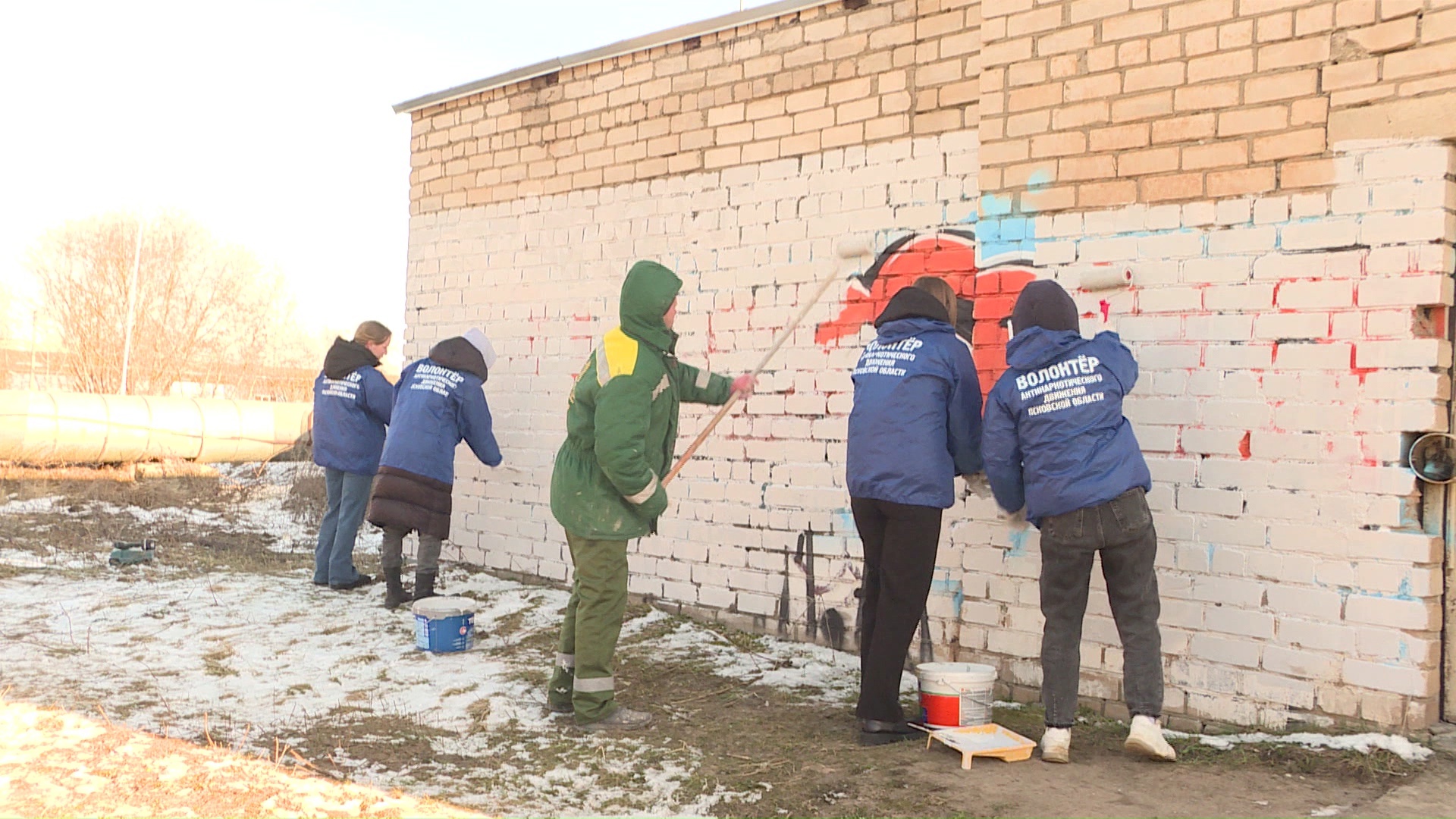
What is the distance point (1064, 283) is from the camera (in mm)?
4281

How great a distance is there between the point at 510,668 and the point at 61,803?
2.05 meters

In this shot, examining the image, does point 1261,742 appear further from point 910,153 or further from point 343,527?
point 343,527

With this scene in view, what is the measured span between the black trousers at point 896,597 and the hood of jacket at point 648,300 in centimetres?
103

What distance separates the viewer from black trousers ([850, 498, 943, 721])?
3.86 m

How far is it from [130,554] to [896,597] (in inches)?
223

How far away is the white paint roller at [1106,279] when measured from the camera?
4082mm

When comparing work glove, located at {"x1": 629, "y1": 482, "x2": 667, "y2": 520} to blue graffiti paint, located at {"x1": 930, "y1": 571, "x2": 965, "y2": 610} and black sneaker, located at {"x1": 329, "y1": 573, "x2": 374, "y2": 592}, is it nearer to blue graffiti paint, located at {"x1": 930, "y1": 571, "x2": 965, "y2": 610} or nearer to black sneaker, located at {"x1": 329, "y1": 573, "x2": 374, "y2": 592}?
blue graffiti paint, located at {"x1": 930, "y1": 571, "x2": 965, "y2": 610}

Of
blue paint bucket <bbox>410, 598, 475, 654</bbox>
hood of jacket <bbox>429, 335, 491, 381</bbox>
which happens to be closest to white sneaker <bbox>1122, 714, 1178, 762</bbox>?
blue paint bucket <bbox>410, 598, 475, 654</bbox>

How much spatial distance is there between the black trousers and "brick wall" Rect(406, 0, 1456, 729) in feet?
2.29

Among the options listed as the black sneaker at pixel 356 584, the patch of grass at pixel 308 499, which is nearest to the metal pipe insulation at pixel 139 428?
the patch of grass at pixel 308 499

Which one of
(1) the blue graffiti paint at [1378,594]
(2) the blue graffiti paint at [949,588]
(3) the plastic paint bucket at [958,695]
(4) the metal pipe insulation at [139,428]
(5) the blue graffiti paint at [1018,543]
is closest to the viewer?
(1) the blue graffiti paint at [1378,594]

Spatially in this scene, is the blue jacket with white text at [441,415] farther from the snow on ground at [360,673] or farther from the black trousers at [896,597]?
the black trousers at [896,597]

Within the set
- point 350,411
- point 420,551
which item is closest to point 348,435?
point 350,411

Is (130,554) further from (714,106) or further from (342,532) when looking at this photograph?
(714,106)
